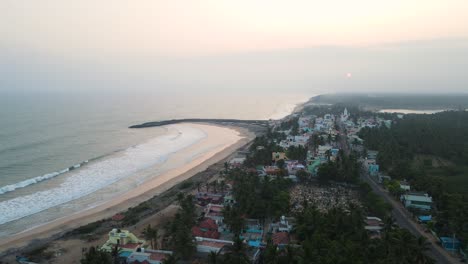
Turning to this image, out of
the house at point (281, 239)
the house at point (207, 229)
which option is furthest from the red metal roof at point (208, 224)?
the house at point (281, 239)

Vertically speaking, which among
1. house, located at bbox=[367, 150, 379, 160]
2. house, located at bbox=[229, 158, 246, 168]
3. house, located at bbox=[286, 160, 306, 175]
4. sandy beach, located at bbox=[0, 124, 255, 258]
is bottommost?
sandy beach, located at bbox=[0, 124, 255, 258]

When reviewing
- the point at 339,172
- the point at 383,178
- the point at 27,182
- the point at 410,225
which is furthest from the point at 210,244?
the point at 27,182

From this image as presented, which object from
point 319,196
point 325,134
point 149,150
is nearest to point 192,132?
point 149,150

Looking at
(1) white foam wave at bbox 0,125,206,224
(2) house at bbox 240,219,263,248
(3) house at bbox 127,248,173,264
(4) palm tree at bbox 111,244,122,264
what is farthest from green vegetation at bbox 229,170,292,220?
(1) white foam wave at bbox 0,125,206,224

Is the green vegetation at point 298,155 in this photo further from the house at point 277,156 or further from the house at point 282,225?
the house at point 282,225

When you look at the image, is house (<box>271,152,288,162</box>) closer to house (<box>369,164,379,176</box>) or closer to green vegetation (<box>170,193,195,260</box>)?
house (<box>369,164,379,176</box>)

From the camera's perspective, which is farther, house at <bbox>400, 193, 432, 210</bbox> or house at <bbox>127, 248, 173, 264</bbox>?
house at <bbox>400, 193, 432, 210</bbox>

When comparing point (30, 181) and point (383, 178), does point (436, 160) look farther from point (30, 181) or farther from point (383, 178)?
point (30, 181)

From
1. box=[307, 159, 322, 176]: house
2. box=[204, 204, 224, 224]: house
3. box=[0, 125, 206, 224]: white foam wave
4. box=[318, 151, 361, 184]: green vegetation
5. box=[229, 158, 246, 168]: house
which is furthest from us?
box=[229, 158, 246, 168]: house
